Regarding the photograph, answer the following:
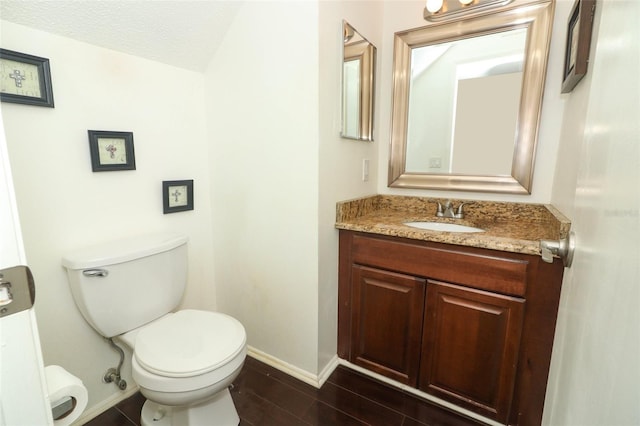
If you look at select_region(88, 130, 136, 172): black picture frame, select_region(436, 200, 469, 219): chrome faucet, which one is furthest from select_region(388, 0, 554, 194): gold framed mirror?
select_region(88, 130, 136, 172): black picture frame

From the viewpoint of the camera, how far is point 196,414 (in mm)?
1248

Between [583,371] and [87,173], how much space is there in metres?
1.69

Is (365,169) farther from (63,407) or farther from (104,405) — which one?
(104,405)

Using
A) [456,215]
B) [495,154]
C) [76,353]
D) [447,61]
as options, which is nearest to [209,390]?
[76,353]

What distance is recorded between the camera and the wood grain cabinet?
47.7 inches

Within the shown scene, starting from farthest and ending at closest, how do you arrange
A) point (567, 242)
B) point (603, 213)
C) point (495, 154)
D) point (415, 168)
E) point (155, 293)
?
point (415, 168)
point (495, 154)
point (155, 293)
point (567, 242)
point (603, 213)

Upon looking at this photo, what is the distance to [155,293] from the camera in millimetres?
1389

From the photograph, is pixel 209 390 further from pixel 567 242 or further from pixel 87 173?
pixel 567 242

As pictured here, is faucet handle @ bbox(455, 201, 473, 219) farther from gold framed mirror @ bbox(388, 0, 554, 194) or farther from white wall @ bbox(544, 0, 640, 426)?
white wall @ bbox(544, 0, 640, 426)

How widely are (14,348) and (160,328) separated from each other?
3.05 ft

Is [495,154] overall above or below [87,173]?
above

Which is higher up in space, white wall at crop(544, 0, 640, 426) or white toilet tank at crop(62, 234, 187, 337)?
white wall at crop(544, 0, 640, 426)

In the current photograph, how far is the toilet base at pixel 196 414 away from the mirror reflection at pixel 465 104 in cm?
158

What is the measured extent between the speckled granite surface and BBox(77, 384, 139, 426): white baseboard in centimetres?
134
